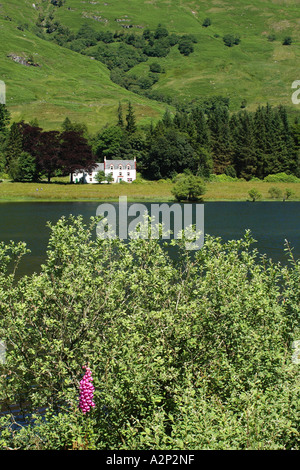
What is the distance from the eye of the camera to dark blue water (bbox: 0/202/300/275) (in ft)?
139

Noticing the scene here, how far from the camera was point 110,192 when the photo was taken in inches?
4087

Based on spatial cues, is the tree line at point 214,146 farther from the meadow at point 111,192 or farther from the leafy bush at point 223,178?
the meadow at point 111,192

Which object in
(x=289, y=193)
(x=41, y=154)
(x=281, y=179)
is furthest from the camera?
(x=281, y=179)

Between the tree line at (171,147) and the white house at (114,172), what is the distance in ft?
9.52

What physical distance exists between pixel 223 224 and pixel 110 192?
151ft

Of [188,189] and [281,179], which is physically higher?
[281,179]

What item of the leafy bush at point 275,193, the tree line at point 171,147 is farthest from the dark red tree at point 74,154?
the leafy bush at point 275,193

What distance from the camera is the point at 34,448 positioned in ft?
33.0

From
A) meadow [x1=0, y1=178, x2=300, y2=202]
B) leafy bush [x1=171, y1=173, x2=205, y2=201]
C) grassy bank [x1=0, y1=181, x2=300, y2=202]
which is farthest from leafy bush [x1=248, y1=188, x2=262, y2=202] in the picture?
leafy bush [x1=171, y1=173, x2=205, y2=201]

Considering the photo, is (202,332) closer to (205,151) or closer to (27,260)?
Result: (27,260)

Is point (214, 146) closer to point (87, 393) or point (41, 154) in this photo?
point (41, 154)

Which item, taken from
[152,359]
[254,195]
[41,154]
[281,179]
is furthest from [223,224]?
[281,179]

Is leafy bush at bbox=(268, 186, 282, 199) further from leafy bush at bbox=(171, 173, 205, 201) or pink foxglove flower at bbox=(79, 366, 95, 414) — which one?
pink foxglove flower at bbox=(79, 366, 95, 414)
